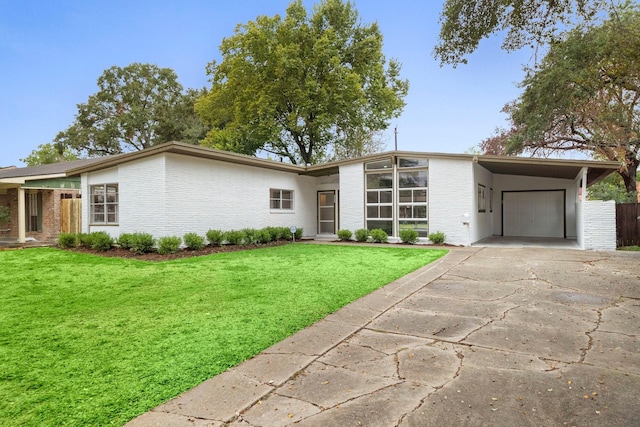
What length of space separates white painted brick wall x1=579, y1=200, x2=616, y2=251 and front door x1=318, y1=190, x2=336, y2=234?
950 centimetres

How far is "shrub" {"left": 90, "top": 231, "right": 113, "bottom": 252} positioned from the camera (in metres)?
11.8

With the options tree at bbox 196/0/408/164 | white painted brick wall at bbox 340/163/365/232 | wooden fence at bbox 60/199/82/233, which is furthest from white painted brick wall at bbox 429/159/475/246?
wooden fence at bbox 60/199/82/233

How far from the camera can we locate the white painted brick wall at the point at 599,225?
37.0 feet

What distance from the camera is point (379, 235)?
14195 mm

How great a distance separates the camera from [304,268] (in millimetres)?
8297

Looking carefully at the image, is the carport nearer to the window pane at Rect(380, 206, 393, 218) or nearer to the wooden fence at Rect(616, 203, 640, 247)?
the wooden fence at Rect(616, 203, 640, 247)

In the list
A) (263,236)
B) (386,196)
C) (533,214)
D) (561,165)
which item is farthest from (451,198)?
(263,236)

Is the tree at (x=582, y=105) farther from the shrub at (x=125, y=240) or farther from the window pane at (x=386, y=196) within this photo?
the shrub at (x=125, y=240)

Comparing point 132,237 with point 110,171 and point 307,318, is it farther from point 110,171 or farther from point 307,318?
point 307,318

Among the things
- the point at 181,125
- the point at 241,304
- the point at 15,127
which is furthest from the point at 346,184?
the point at 15,127

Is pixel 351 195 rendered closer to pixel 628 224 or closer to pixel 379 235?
pixel 379 235

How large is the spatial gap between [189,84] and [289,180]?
2521 centimetres

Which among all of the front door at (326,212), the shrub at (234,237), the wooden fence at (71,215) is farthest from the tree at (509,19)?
the wooden fence at (71,215)

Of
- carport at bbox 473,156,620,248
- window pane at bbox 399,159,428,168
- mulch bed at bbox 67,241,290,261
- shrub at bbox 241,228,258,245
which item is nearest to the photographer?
mulch bed at bbox 67,241,290,261
